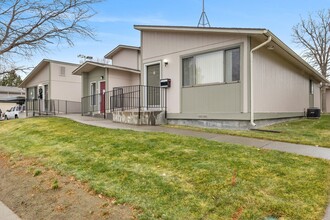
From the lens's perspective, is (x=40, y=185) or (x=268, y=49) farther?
(x=268, y=49)

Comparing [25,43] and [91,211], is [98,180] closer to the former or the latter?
[91,211]

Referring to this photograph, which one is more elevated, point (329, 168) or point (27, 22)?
point (27, 22)

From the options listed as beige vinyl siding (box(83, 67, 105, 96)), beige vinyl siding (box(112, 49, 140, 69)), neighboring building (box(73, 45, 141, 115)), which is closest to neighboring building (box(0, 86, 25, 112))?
beige vinyl siding (box(83, 67, 105, 96))

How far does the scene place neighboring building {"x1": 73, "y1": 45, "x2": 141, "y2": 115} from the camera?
15.0 meters

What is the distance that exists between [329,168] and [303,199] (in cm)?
169

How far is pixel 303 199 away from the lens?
10.6 feet

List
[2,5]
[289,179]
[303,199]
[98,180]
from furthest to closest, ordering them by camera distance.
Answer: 1. [2,5]
2. [98,180]
3. [289,179]
4. [303,199]

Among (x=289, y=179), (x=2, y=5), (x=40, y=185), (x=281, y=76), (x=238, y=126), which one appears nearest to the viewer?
(x=289, y=179)

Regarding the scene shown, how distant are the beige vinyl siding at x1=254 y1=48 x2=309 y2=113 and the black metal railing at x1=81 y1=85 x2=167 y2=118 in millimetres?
3854

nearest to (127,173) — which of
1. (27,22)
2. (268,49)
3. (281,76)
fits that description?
(268,49)

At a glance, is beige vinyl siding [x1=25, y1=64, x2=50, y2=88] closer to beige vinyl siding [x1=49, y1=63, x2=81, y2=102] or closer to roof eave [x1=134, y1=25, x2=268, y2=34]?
beige vinyl siding [x1=49, y1=63, x2=81, y2=102]

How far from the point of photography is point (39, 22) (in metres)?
12.5

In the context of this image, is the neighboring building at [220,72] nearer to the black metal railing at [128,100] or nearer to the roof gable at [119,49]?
the black metal railing at [128,100]

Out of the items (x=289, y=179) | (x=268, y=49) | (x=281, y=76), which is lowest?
(x=289, y=179)
